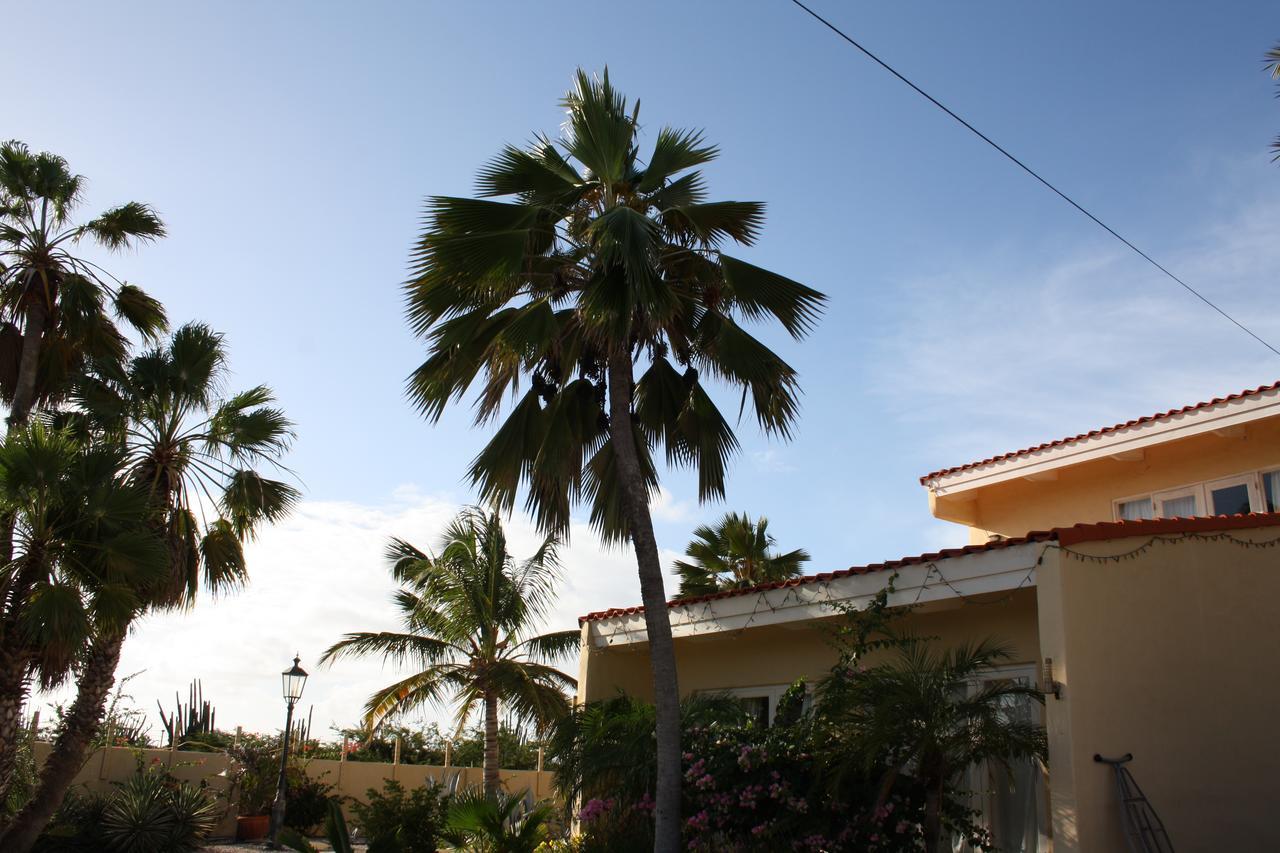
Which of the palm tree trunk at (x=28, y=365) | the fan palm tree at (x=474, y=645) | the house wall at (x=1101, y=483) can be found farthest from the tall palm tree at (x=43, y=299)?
the house wall at (x=1101, y=483)

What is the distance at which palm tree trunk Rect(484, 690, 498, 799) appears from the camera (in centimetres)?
1869

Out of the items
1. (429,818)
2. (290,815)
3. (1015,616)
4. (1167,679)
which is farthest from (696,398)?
(290,815)

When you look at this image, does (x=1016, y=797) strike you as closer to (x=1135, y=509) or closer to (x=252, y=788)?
(x=1135, y=509)

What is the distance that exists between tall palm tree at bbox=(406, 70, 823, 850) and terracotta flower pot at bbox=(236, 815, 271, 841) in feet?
49.5

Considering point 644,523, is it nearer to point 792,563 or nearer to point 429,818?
point 429,818

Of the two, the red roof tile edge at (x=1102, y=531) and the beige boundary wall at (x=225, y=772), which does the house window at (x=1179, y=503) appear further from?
the beige boundary wall at (x=225, y=772)

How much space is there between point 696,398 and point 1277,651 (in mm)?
5885

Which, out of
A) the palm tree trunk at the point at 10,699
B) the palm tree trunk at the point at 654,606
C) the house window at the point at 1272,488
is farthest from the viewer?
the palm tree trunk at the point at 10,699

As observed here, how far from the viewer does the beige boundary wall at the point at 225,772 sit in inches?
800

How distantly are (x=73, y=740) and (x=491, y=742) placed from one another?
6868 millimetres

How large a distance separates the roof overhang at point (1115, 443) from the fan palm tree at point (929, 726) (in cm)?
560

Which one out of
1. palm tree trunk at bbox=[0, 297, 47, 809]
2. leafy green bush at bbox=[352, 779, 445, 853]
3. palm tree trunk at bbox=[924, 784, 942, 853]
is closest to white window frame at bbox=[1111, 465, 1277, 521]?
palm tree trunk at bbox=[924, 784, 942, 853]

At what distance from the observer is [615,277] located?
1002 cm

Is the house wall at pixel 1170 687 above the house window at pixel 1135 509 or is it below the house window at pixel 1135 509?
below
